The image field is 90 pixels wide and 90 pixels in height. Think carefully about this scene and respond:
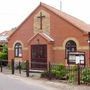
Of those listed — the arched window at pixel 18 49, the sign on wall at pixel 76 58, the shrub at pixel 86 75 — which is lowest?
the shrub at pixel 86 75

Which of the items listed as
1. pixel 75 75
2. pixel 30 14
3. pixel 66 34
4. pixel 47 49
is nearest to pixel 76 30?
pixel 66 34

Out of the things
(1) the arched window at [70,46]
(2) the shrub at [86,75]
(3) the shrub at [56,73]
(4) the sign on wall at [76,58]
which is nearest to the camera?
(2) the shrub at [86,75]

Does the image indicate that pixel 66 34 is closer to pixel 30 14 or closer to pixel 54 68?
pixel 30 14

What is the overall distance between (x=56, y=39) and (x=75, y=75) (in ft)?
35.1

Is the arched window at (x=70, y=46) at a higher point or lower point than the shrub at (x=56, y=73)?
higher

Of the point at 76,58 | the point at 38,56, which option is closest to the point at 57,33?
the point at 38,56

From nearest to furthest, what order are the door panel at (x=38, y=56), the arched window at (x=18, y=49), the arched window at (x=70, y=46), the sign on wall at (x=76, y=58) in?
the sign on wall at (x=76, y=58) → the arched window at (x=70, y=46) → the door panel at (x=38, y=56) → the arched window at (x=18, y=49)

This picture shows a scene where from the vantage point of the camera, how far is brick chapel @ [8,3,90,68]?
3055 cm

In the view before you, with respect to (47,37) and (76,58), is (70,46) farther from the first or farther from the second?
(76,58)

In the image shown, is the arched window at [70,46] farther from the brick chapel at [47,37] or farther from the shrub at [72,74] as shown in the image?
the shrub at [72,74]

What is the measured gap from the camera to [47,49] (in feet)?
105

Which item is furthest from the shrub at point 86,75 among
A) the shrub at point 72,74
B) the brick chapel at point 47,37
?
the brick chapel at point 47,37

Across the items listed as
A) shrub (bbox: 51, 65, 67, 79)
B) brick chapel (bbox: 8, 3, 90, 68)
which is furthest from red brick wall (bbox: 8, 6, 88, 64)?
shrub (bbox: 51, 65, 67, 79)

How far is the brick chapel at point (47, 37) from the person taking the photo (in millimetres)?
30553
